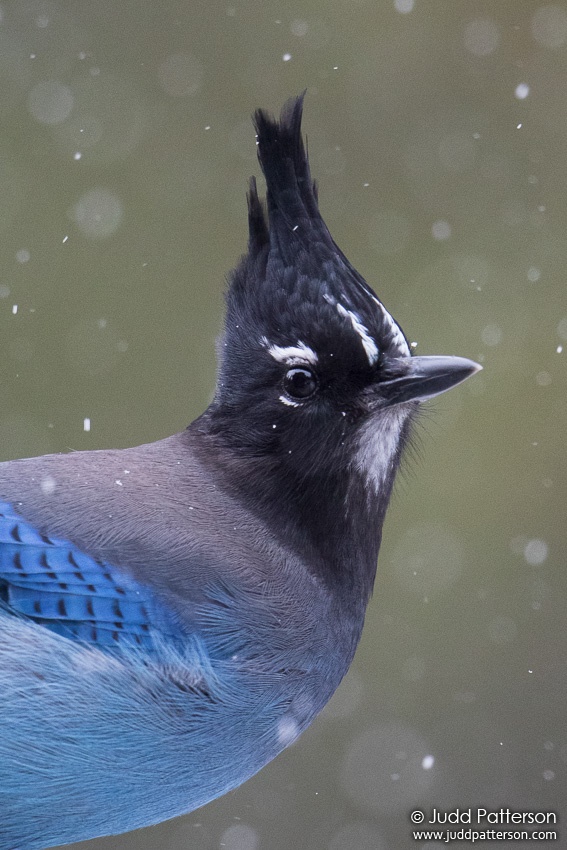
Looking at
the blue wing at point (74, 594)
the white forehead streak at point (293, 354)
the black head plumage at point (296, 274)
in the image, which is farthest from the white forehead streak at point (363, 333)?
the blue wing at point (74, 594)

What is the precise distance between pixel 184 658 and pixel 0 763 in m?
0.41

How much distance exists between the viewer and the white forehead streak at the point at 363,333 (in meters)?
2.81

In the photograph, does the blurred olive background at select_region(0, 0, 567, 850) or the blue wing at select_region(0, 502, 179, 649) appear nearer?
the blue wing at select_region(0, 502, 179, 649)

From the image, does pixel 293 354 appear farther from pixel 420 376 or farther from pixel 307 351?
pixel 420 376

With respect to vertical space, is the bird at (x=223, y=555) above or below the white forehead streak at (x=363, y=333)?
below

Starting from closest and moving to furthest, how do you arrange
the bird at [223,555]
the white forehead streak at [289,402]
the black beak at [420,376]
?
the bird at [223,555], the black beak at [420,376], the white forehead streak at [289,402]

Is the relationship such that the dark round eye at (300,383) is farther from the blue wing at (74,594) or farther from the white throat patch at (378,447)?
the blue wing at (74,594)

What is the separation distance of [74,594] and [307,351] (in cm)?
70

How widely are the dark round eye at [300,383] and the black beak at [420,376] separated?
15 centimetres

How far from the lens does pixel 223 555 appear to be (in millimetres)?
2801

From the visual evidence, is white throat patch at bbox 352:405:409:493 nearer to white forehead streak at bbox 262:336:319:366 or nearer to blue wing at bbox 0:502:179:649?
white forehead streak at bbox 262:336:319:366

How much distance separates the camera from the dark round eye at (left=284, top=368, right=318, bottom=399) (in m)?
2.86

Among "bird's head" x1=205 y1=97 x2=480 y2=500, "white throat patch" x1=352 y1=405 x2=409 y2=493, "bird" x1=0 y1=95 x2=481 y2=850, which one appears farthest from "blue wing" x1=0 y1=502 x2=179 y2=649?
"white throat patch" x1=352 y1=405 x2=409 y2=493

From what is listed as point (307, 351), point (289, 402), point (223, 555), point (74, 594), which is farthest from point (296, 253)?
point (74, 594)
